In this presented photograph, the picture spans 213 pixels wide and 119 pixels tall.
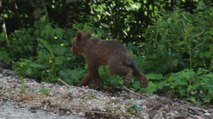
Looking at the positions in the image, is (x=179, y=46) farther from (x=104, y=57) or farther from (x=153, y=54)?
(x=104, y=57)

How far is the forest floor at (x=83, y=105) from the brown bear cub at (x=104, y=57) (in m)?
0.23

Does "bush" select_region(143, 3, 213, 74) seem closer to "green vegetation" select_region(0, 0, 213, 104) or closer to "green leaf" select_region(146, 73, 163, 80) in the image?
"green vegetation" select_region(0, 0, 213, 104)

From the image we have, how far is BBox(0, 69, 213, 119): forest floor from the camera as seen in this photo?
20.3 ft

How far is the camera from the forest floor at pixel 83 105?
6.18 m

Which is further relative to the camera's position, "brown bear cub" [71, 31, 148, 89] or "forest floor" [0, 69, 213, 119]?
"brown bear cub" [71, 31, 148, 89]

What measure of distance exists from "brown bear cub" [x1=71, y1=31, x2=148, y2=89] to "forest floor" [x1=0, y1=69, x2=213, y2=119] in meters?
0.23

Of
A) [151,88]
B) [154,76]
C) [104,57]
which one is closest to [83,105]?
[104,57]

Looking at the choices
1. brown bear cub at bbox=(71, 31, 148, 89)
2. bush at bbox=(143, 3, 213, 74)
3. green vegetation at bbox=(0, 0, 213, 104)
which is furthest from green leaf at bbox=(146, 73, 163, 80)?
brown bear cub at bbox=(71, 31, 148, 89)

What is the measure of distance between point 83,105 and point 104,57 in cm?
86

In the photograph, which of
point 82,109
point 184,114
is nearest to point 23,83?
point 82,109

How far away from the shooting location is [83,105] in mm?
6387

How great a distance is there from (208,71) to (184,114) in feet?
4.83

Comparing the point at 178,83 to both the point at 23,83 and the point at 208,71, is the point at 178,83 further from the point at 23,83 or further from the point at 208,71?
the point at 23,83

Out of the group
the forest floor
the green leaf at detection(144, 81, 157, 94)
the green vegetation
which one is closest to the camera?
the forest floor
